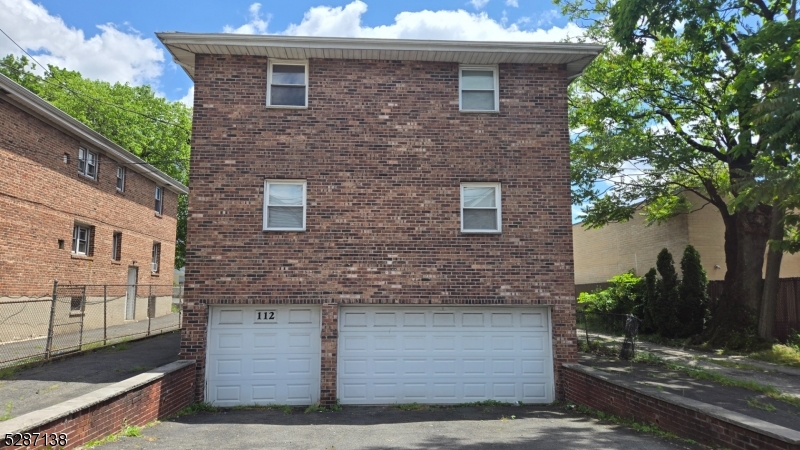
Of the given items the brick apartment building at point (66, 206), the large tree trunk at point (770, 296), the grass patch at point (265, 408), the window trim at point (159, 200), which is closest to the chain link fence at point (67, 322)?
the brick apartment building at point (66, 206)

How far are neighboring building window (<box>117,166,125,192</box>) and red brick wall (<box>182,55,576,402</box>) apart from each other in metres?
12.6

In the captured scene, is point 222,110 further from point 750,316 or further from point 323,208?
point 750,316

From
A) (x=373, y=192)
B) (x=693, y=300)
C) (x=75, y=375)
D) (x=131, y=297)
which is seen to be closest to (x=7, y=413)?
(x=75, y=375)

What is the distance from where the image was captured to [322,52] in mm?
11977

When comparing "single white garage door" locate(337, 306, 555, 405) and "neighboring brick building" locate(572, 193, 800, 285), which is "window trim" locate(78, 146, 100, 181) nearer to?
"single white garage door" locate(337, 306, 555, 405)

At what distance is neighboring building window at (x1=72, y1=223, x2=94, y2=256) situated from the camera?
19.5 meters

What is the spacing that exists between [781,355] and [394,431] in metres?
11.4

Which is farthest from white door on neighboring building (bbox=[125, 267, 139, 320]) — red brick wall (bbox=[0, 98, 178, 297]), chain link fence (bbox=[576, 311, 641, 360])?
chain link fence (bbox=[576, 311, 641, 360])

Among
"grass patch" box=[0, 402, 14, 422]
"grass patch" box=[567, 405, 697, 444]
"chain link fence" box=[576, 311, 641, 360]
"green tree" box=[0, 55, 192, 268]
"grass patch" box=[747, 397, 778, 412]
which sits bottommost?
"grass patch" box=[567, 405, 697, 444]

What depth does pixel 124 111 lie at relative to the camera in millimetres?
31578

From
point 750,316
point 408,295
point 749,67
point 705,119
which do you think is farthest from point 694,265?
point 408,295

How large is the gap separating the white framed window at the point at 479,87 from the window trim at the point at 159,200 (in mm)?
18624

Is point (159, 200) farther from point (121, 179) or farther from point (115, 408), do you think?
point (115, 408)

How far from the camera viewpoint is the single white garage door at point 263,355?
11.3 metres
